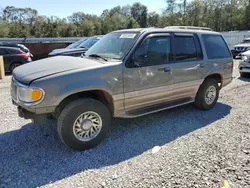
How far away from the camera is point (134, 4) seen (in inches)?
2657

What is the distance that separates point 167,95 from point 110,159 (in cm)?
183

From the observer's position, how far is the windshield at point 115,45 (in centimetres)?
400

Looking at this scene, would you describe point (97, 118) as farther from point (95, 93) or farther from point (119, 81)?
point (119, 81)

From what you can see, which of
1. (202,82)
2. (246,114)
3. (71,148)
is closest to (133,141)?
(71,148)

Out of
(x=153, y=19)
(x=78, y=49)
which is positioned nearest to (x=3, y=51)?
(x=78, y=49)

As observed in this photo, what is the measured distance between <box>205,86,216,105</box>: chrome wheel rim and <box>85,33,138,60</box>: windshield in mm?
2388

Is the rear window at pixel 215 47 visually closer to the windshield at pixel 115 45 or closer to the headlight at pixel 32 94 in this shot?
the windshield at pixel 115 45

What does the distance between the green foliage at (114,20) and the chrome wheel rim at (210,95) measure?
35801 mm

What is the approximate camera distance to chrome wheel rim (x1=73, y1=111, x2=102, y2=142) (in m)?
3.54

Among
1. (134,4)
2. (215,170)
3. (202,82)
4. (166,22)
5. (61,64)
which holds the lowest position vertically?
(215,170)

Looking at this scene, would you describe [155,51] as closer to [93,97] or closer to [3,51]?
[93,97]

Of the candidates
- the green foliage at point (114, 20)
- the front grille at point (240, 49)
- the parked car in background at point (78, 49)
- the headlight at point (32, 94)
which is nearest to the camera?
the headlight at point (32, 94)

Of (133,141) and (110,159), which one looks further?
(133,141)

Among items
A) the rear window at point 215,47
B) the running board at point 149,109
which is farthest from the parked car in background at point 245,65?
the running board at point 149,109
